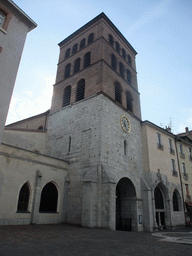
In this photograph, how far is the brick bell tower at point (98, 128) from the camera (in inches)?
557

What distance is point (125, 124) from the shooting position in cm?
1994

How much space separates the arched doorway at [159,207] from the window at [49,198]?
35.9 feet

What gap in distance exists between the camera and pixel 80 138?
1745cm

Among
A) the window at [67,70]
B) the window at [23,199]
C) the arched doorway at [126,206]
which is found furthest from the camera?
the window at [67,70]

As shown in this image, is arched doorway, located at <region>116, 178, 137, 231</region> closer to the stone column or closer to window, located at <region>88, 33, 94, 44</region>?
the stone column

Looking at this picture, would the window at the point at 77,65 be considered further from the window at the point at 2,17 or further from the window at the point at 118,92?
the window at the point at 2,17

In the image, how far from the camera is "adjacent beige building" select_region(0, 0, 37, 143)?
9711 mm

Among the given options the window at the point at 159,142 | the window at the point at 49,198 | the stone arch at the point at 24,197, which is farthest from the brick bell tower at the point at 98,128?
the stone arch at the point at 24,197

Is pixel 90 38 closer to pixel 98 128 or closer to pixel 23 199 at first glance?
pixel 98 128

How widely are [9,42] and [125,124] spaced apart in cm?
1302

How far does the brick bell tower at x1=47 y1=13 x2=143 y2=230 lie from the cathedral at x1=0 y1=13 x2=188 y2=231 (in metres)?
0.08

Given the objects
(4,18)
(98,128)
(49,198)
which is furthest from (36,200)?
(4,18)

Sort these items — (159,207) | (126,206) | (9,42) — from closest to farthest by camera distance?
1. (9,42)
2. (126,206)
3. (159,207)

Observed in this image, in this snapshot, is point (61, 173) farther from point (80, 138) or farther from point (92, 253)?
point (92, 253)
